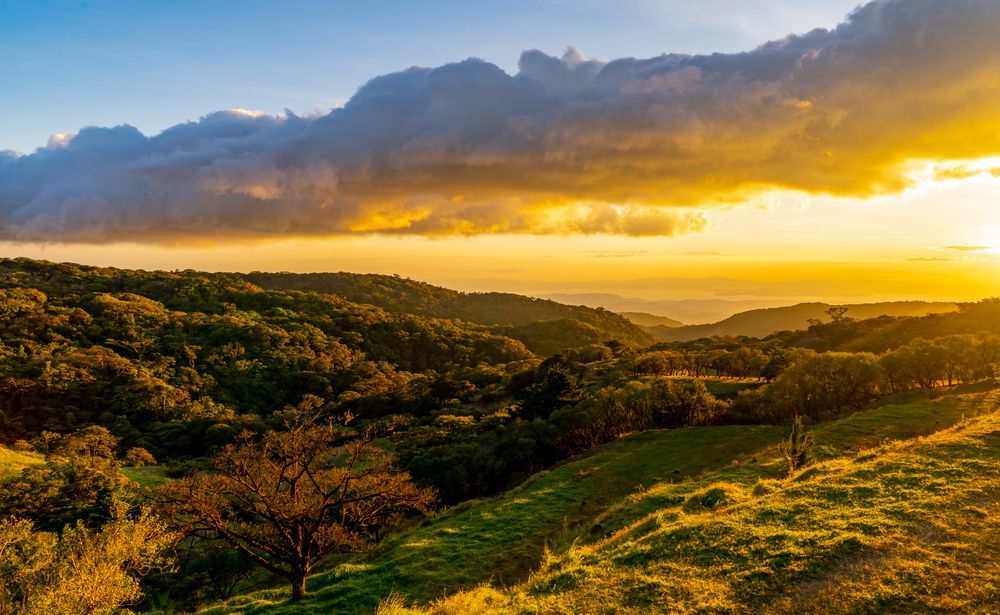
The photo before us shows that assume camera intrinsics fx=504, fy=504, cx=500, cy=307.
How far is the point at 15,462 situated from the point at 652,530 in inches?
2884

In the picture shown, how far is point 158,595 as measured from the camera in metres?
38.3

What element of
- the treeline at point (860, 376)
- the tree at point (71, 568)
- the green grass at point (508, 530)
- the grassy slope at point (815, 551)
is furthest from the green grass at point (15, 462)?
the treeline at point (860, 376)

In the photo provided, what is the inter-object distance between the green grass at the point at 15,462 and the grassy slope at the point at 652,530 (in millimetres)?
44950

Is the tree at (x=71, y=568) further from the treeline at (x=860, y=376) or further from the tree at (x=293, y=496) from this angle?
the treeline at (x=860, y=376)

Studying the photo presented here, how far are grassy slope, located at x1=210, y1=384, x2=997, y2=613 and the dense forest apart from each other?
3.38 meters

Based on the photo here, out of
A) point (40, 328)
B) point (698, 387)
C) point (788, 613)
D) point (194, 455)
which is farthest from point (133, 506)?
point (40, 328)

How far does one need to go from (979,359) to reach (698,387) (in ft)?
112

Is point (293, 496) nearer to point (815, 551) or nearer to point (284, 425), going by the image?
point (815, 551)

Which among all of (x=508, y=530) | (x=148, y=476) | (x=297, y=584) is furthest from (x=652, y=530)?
(x=148, y=476)

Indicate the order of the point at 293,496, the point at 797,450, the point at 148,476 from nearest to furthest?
the point at 293,496, the point at 797,450, the point at 148,476

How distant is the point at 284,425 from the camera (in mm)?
69938

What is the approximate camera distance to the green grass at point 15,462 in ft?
180

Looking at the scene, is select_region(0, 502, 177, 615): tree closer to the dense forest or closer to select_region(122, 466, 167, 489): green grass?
the dense forest

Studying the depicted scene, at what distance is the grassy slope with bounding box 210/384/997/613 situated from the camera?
58.2 feet
